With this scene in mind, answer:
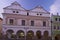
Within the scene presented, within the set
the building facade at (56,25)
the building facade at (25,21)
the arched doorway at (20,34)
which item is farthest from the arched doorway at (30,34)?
the building facade at (56,25)

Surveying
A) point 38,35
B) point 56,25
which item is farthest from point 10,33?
point 56,25

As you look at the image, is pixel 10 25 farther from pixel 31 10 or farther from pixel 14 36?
pixel 31 10

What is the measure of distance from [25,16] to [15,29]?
1209 mm

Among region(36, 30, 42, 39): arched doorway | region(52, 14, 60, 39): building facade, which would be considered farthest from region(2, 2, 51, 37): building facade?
region(52, 14, 60, 39): building facade

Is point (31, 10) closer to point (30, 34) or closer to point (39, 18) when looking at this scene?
point (39, 18)

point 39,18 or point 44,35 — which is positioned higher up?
point 39,18

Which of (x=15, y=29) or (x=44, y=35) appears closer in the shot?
(x=15, y=29)

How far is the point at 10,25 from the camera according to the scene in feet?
33.2

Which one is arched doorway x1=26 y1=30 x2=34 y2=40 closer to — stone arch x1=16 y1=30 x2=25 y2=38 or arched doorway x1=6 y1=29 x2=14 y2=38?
stone arch x1=16 y1=30 x2=25 y2=38

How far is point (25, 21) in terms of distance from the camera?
34.6ft

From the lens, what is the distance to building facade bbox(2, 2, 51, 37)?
1014 centimetres

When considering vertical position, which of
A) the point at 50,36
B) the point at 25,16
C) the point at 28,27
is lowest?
the point at 50,36

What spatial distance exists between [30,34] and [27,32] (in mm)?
317

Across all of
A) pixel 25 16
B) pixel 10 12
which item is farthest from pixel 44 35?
pixel 10 12
